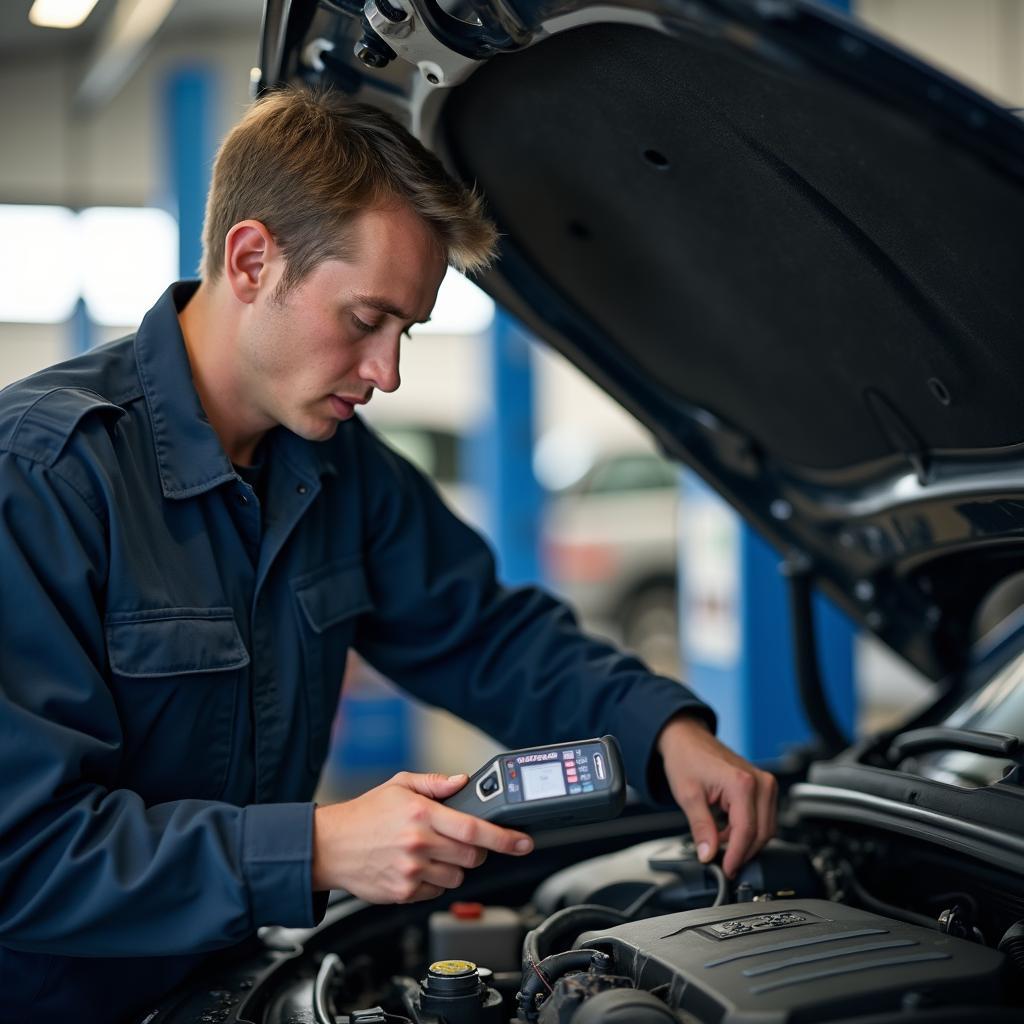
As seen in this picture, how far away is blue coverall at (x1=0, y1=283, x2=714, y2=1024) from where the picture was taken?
1104 millimetres

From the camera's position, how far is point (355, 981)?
4.80ft

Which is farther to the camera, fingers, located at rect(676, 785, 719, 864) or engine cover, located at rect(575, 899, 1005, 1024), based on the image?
fingers, located at rect(676, 785, 719, 864)

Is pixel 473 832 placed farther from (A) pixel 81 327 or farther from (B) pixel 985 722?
(A) pixel 81 327

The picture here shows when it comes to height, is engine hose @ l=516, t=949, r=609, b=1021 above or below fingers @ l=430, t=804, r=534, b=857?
below

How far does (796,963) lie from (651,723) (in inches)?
21.1

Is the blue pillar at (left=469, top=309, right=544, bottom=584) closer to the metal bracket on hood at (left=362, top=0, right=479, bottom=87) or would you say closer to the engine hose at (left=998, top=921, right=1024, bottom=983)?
the metal bracket on hood at (left=362, top=0, right=479, bottom=87)

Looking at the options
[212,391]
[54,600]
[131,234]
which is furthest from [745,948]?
[131,234]

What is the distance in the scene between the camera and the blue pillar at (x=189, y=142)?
5066mm

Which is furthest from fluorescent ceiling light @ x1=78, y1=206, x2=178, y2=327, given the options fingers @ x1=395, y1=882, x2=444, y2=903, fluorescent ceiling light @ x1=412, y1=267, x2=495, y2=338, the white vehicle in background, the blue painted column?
fingers @ x1=395, y1=882, x2=444, y2=903

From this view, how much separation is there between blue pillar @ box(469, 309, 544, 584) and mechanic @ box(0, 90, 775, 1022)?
10.3 ft

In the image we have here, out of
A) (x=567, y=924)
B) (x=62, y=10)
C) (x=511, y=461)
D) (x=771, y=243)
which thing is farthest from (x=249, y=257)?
(x=62, y=10)

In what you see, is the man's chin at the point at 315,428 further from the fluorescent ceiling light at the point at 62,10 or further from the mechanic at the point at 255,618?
the fluorescent ceiling light at the point at 62,10

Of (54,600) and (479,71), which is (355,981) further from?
(479,71)

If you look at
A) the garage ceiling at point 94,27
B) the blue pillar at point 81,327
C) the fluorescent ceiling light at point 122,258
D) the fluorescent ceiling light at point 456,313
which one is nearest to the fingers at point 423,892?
the blue pillar at point 81,327
